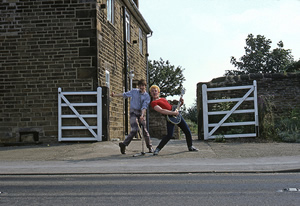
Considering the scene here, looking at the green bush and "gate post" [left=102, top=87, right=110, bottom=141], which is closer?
the green bush

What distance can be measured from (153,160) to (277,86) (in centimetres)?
769

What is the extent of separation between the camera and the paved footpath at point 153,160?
22.4 feet

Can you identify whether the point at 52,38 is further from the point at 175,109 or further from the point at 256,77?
the point at 256,77

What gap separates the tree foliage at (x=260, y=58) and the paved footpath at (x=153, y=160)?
155 feet

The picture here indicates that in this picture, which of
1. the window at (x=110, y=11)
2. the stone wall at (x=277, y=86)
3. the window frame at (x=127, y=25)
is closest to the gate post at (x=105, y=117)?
the stone wall at (x=277, y=86)

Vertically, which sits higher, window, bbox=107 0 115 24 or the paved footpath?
window, bbox=107 0 115 24

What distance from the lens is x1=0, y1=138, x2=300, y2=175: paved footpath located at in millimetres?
6812

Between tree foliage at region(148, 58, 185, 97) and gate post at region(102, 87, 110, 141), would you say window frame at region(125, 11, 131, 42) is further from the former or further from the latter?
tree foliage at region(148, 58, 185, 97)

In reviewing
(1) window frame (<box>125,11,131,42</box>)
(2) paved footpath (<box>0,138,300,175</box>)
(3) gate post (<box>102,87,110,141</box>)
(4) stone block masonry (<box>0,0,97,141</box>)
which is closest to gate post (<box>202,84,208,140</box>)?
(2) paved footpath (<box>0,138,300,175</box>)

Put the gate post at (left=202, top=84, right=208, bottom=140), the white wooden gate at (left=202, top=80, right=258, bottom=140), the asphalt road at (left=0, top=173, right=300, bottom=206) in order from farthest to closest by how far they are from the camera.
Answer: the gate post at (left=202, top=84, right=208, bottom=140) → the white wooden gate at (left=202, top=80, right=258, bottom=140) → the asphalt road at (left=0, top=173, right=300, bottom=206)

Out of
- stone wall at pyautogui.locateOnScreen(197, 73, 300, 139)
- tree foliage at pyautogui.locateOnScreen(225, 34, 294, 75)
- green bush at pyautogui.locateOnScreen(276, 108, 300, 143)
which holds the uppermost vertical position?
tree foliage at pyautogui.locateOnScreen(225, 34, 294, 75)

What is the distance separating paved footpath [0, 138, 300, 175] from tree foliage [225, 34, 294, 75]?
155ft

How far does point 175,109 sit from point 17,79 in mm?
6798

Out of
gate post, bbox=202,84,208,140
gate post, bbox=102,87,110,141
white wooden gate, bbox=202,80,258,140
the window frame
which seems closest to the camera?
white wooden gate, bbox=202,80,258,140
